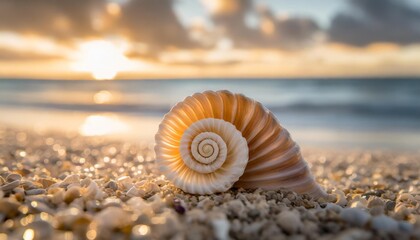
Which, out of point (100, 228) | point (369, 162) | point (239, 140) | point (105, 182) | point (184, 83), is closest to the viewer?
point (100, 228)

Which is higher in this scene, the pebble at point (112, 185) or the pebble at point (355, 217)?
the pebble at point (355, 217)

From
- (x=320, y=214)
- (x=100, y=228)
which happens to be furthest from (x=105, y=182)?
(x=320, y=214)

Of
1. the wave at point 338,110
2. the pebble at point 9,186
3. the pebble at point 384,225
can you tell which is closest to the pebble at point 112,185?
the pebble at point 9,186

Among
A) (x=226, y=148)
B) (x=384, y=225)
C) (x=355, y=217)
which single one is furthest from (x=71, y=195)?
(x=384, y=225)

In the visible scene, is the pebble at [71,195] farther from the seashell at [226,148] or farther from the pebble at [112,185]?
the seashell at [226,148]

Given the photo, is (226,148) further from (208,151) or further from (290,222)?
(290,222)

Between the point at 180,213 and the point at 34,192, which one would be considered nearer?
the point at 180,213

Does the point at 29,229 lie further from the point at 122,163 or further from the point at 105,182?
the point at 122,163

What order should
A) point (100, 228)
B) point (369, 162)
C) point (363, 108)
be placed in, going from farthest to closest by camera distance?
point (363, 108)
point (369, 162)
point (100, 228)
